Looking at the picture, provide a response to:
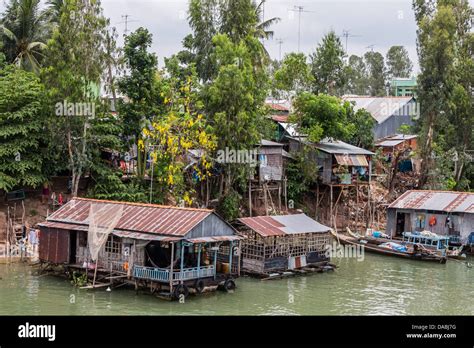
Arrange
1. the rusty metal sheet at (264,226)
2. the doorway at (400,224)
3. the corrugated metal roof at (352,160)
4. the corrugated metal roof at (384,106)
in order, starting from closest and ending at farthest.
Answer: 1. the rusty metal sheet at (264,226)
2. the doorway at (400,224)
3. the corrugated metal roof at (352,160)
4. the corrugated metal roof at (384,106)

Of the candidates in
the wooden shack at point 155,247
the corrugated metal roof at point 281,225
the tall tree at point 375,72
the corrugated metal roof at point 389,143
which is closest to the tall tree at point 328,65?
the corrugated metal roof at point 389,143

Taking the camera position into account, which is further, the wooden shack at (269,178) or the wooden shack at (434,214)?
the wooden shack at (269,178)

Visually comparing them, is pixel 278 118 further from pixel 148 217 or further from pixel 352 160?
pixel 148 217

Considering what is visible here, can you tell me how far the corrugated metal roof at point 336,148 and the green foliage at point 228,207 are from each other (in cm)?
655

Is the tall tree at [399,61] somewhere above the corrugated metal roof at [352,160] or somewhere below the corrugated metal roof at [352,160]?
above

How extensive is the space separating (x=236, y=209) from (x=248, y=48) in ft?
27.7

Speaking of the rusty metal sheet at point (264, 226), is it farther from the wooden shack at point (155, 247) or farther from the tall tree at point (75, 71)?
the tall tree at point (75, 71)

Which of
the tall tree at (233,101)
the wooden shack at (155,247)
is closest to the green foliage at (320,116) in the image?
the tall tree at (233,101)

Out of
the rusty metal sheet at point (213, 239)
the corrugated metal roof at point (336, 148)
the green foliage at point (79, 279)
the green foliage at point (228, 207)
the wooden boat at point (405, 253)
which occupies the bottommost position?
the green foliage at point (79, 279)

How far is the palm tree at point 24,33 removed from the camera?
37669 mm

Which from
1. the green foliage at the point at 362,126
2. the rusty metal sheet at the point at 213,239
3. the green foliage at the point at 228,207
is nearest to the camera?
the rusty metal sheet at the point at 213,239

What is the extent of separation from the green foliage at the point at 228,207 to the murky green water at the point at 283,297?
7146mm

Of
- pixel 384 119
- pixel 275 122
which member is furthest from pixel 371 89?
pixel 275 122

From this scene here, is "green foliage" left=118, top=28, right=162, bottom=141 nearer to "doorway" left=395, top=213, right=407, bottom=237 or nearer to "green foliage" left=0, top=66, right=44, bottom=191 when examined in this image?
"green foliage" left=0, top=66, right=44, bottom=191
